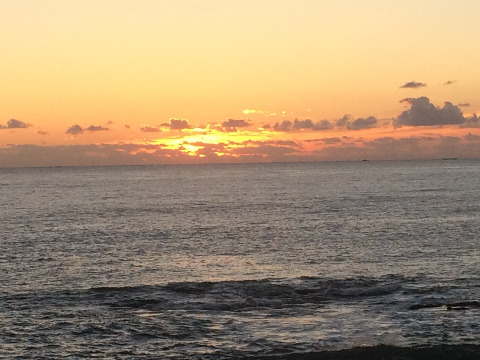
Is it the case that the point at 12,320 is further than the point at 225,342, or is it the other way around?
the point at 12,320

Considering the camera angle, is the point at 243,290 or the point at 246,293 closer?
the point at 246,293

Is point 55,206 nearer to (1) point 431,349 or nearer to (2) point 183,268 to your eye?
(2) point 183,268

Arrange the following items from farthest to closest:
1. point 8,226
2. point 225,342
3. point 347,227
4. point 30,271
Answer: point 8,226 → point 347,227 → point 30,271 → point 225,342

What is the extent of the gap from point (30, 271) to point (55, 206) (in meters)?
68.1

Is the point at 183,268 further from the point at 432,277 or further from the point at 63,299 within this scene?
the point at 432,277

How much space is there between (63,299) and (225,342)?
41.7 feet

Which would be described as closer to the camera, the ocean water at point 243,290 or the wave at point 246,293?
the ocean water at point 243,290

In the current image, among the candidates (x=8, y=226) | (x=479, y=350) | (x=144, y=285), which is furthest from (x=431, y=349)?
(x=8, y=226)

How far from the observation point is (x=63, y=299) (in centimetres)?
3822

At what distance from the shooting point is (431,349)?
92.8ft

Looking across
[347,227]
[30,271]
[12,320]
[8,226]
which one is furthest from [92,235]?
[12,320]

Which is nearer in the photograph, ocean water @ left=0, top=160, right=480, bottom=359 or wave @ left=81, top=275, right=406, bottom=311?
ocean water @ left=0, top=160, right=480, bottom=359

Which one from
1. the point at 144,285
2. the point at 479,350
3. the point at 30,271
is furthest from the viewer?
the point at 30,271

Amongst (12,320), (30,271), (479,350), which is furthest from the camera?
(30,271)
